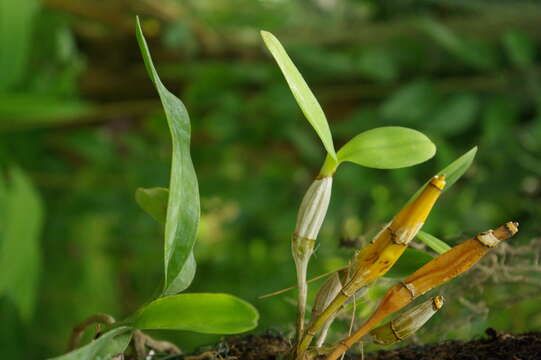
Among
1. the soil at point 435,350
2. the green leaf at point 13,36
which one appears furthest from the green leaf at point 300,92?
the green leaf at point 13,36

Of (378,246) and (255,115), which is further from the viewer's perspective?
(255,115)

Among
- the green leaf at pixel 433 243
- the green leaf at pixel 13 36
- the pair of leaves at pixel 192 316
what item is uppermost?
the green leaf at pixel 433 243

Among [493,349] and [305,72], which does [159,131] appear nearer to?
[305,72]

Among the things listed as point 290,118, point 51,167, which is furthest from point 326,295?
point 51,167

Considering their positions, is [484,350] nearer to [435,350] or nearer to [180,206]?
[435,350]

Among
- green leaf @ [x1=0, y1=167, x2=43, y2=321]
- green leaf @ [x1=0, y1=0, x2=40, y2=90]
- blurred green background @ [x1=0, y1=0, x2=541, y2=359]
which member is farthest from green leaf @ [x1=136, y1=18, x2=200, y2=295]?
green leaf @ [x1=0, y1=0, x2=40, y2=90]

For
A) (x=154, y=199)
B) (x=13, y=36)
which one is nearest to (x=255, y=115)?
(x=13, y=36)

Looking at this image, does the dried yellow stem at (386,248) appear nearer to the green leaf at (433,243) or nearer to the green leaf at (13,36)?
the green leaf at (433,243)
